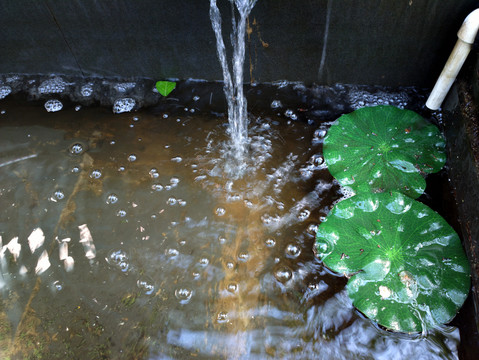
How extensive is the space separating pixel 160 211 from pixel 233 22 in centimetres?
111

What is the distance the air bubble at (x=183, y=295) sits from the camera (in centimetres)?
178

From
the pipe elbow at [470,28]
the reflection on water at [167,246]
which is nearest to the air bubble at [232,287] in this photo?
the reflection on water at [167,246]

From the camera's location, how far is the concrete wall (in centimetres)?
207

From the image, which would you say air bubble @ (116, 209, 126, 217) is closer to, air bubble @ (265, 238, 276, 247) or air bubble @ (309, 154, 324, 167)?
air bubble @ (265, 238, 276, 247)

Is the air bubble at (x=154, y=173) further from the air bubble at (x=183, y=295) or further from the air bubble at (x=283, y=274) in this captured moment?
the air bubble at (x=283, y=274)

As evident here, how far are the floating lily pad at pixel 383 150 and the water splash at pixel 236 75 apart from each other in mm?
505

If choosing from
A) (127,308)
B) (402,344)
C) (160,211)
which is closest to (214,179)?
(160,211)

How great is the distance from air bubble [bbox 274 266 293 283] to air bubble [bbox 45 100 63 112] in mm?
1737

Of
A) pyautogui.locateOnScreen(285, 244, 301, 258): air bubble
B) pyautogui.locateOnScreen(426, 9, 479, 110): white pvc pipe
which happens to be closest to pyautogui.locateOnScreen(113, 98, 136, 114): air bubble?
pyautogui.locateOnScreen(285, 244, 301, 258): air bubble

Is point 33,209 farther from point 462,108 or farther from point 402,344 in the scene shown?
point 462,108

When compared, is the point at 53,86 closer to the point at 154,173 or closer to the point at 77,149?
the point at 77,149

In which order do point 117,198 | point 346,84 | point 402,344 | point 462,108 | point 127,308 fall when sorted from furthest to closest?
point 346,84 < point 117,198 < point 462,108 < point 127,308 < point 402,344

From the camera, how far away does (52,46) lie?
2.49m

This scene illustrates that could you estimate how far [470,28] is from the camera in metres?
1.84
